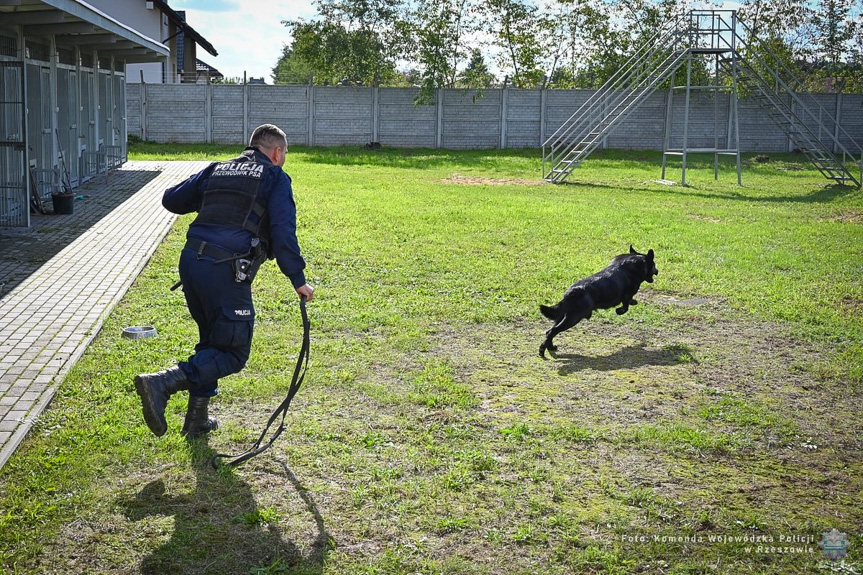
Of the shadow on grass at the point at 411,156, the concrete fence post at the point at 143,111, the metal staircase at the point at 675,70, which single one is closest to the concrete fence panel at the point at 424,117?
the concrete fence post at the point at 143,111

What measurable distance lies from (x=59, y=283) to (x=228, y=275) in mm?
5410

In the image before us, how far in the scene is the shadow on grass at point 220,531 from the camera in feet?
13.0

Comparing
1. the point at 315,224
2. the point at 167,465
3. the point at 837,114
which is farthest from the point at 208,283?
the point at 837,114

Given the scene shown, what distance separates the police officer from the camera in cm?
512

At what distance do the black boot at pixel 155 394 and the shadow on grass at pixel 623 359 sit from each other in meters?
3.23

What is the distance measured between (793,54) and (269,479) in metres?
43.9

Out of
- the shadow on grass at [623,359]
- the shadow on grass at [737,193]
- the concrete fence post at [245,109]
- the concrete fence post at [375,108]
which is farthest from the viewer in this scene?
the concrete fence post at [375,108]

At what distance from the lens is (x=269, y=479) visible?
4875 mm

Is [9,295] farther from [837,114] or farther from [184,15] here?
[184,15]

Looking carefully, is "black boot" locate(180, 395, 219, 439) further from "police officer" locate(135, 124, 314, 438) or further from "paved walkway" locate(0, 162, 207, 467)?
"paved walkway" locate(0, 162, 207, 467)

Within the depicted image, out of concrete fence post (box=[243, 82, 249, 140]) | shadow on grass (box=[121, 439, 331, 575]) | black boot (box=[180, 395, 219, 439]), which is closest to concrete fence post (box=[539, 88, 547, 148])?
concrete fence post (box=[243, 82, 249, 140])

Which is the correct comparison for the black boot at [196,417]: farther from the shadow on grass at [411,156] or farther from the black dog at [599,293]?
the shadow on grass at [411,156]

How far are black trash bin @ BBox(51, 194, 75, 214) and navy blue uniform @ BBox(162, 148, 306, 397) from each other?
1065 centimetres
